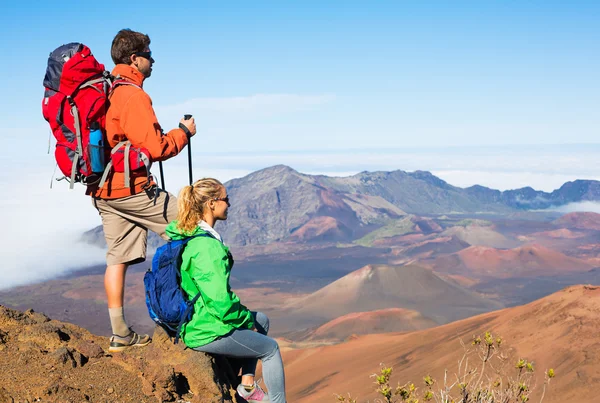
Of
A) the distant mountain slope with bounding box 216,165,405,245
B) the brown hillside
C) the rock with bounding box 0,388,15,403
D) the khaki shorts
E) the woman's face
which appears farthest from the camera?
the distant mountain slope with bounding box 216,165,405,245

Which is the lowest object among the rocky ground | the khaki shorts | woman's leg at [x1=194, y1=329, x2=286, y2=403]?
the rocky ground

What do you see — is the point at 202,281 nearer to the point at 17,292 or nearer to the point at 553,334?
the point at 553,334

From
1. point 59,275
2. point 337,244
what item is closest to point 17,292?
point 59,275

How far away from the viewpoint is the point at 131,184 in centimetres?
458

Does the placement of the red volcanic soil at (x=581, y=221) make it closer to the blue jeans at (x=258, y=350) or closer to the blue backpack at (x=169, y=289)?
the blue jeans at (x=258, y=350)

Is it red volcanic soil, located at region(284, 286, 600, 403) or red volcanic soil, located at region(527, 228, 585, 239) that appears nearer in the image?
red volcanic soil, located at region(284, 286, 600, 403)

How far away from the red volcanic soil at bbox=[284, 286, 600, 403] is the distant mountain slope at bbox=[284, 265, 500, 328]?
44.0m

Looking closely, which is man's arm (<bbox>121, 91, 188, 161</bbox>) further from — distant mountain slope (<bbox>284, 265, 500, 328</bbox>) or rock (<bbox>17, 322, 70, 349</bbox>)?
distant mountain slope (<bbox>284, 265, 500, 328</bbox>)

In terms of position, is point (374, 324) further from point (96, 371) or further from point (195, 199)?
point (195, 199)

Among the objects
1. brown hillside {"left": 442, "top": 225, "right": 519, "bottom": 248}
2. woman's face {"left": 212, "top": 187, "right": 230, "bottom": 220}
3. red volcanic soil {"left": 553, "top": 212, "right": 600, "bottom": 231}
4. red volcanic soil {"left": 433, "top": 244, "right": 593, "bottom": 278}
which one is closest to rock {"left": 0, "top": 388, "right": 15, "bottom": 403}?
woman's face {"left": 212, "top": 187, "right": 230, "bottom": 220}

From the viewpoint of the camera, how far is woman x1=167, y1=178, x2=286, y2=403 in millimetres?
3990

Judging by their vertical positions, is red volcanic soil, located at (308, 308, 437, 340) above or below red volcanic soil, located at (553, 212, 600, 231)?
above

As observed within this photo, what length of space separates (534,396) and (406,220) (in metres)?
146

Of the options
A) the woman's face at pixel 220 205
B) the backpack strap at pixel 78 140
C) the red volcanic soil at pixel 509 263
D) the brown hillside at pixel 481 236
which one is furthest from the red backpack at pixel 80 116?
the brown hillside at pixel 481 236
